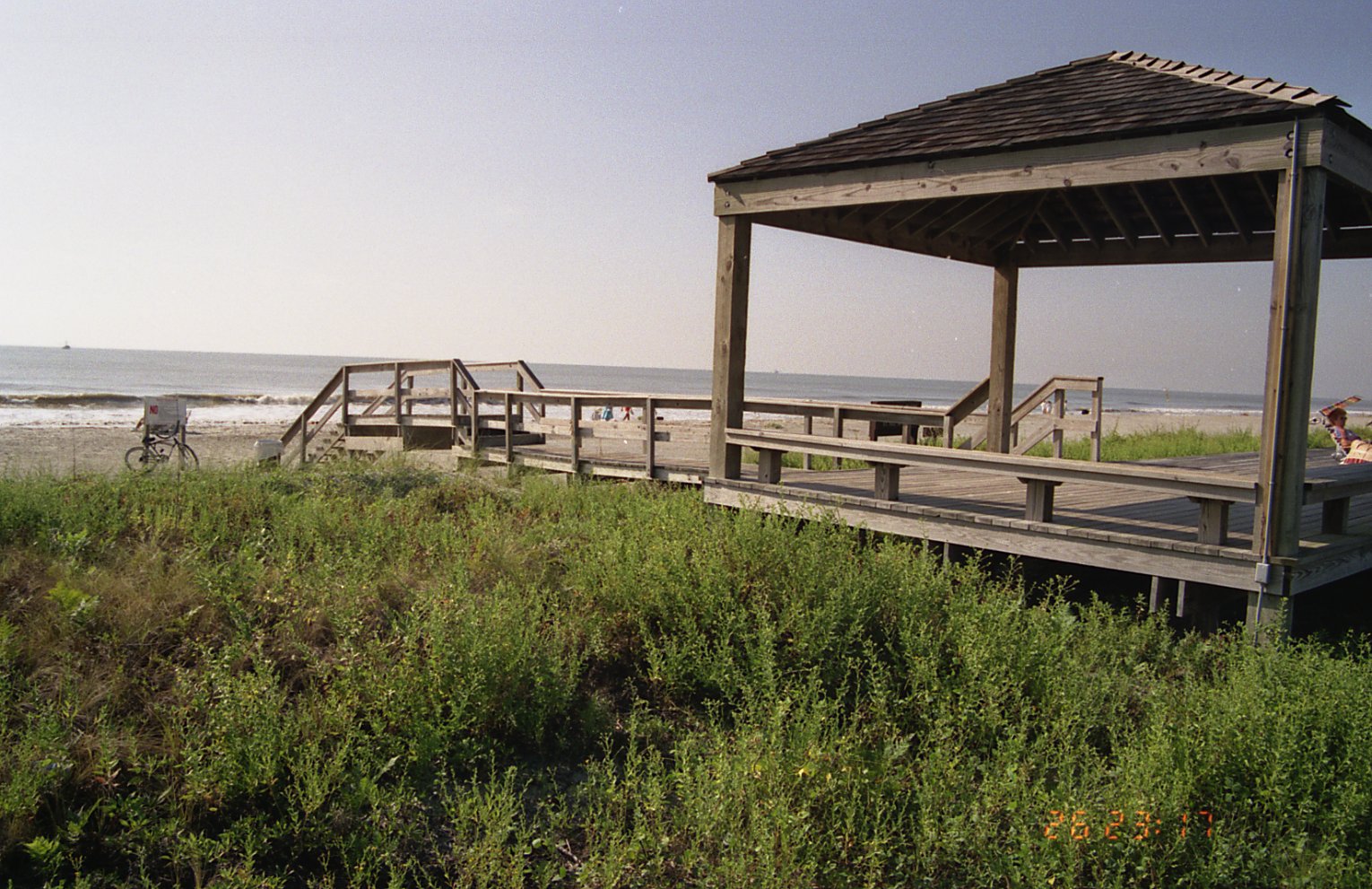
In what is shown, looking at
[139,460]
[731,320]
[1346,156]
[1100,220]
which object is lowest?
[139,460]

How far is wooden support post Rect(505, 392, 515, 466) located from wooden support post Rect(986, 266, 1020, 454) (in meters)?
6.05

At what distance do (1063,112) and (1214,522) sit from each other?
3141 mm

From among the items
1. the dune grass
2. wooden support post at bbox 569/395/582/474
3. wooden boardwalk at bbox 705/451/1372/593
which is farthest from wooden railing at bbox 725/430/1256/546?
→ wooden support post at bbox 569/395/582/474

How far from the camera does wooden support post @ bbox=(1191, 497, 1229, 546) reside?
6.04m

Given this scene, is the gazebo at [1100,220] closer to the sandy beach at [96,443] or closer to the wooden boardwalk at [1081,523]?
the wooden boardwalk at [1081,523]

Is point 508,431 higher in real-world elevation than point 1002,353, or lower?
lower

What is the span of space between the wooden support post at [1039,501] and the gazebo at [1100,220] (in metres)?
0.01

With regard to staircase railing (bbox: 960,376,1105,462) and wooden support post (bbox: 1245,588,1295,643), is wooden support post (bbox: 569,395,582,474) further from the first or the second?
wooden support post (bbox: 1245,588,1295,643)

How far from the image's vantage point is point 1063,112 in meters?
7.05

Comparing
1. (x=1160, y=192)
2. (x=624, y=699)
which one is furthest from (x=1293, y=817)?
(x=1160, y=192)

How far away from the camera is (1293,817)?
3.97 m

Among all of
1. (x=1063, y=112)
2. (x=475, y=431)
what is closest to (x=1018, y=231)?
(x=1063, y=112)

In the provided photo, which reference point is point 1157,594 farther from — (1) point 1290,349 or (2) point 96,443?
(2) point 96,443
